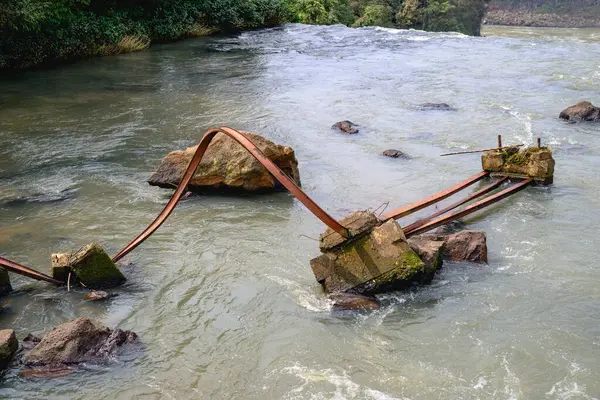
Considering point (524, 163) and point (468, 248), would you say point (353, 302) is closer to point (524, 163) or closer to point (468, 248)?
point (468, 248)

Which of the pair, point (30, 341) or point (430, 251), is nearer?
point (30, 341)

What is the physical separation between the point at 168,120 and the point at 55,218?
6.40 metres

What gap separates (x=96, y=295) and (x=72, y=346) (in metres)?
1.37

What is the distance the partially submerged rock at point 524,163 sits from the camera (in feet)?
35.3

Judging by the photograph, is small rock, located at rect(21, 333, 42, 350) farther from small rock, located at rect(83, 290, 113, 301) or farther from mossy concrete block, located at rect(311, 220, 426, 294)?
mossy concrete block, located at rect(311, 220, 426, 294)

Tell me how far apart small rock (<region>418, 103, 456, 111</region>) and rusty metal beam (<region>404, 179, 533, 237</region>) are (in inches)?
239

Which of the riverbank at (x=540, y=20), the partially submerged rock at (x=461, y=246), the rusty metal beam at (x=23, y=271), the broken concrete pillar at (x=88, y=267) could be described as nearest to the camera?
the rusty metal beam at (x=23, y=271)

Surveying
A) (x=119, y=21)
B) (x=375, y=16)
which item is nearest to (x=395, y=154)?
(x=119, y=21)

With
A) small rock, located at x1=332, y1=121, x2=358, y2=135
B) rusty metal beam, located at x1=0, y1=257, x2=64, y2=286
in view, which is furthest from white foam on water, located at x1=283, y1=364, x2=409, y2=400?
small rock, located at x1=332, y1=121, x2=358, y2=135

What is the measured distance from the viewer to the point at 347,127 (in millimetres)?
14711

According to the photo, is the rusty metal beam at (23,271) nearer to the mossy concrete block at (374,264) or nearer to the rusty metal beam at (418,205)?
the mossy concrete block at (374,264)

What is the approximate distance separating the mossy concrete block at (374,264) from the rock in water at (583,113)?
9638mm

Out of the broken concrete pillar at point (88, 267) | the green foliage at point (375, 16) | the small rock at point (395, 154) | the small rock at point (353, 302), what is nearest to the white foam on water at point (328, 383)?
the small rock at point (353, 302)

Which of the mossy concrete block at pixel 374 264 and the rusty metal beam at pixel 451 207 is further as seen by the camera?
the rusty metal beam at pixel 451 207
